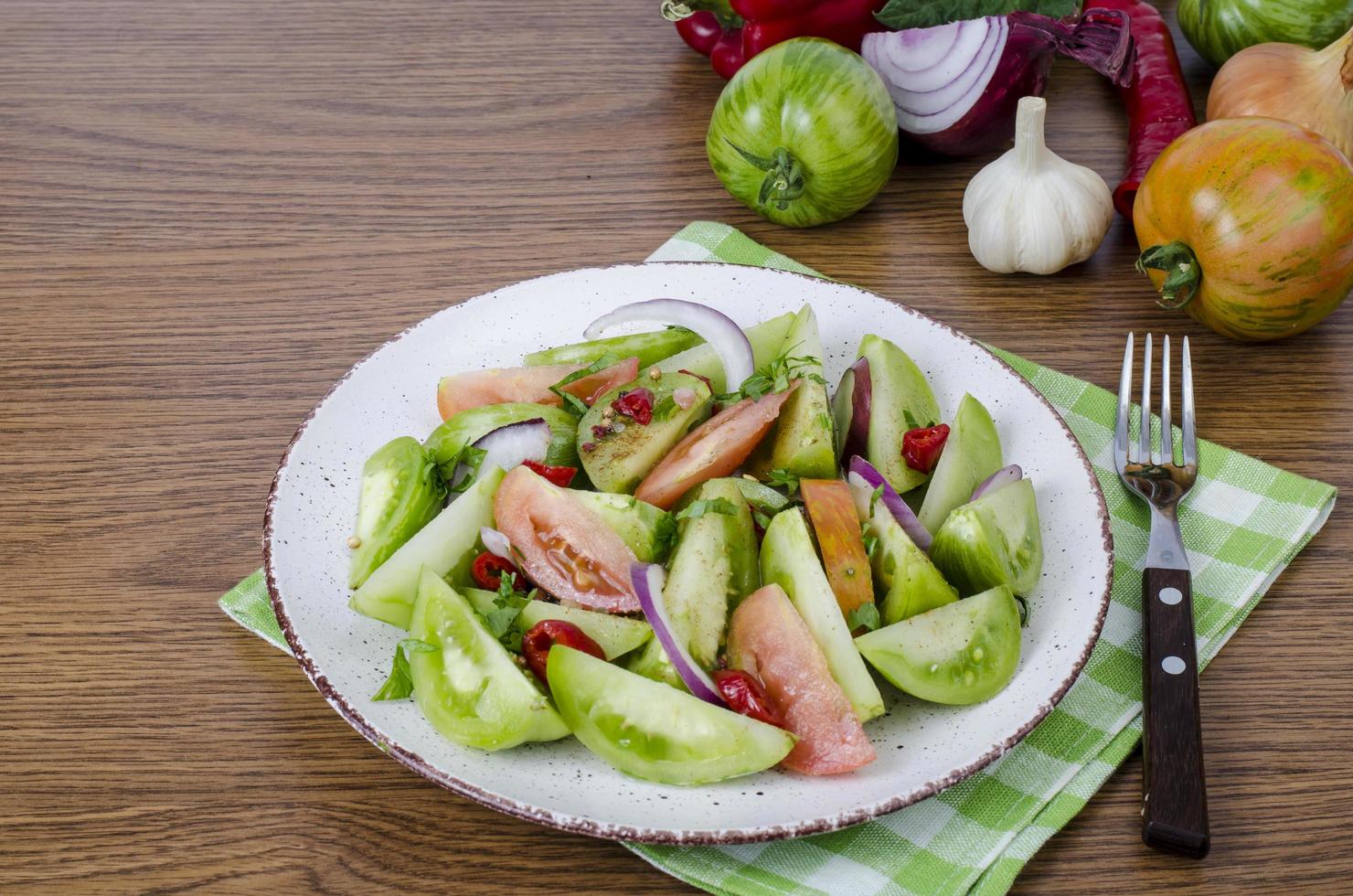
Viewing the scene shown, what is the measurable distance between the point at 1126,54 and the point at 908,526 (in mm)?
1180

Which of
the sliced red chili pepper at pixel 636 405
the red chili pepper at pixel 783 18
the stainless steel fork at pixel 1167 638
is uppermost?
the red chili pepper at pixel 783 18

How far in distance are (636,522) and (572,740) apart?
0.73 ft

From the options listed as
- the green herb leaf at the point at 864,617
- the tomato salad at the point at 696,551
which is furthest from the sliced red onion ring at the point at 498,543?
the green herb leaf at the point at 864,617

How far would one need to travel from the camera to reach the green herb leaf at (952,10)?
1.92 metres

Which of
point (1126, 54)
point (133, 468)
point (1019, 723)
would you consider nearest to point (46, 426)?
point (133, 468)

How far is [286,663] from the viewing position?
1315mm

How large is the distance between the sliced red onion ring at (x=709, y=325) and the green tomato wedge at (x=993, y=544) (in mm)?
317

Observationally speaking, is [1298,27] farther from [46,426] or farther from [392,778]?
[46,426]

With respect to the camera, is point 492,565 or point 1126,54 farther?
point 1126,54

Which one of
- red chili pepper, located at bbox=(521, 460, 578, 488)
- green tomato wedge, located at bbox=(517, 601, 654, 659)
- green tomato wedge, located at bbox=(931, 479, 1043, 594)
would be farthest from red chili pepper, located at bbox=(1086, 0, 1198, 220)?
green tomato wedge, located at bbox=(517, 601, 654, 659)

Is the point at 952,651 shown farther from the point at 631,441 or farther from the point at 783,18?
the point at 783,18

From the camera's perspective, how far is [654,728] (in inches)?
41.0

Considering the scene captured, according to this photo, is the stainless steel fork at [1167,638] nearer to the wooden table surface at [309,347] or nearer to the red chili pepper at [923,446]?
the wooden table surface at [309,347]

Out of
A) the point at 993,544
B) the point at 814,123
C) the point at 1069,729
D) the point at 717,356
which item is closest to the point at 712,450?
the point at 717,356
